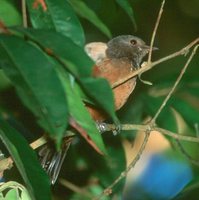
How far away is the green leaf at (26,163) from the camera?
1.53 metres

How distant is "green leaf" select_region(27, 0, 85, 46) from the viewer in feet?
5.57

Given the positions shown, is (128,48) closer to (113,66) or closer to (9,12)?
(113,66)

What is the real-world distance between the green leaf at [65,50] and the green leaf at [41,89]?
32mm

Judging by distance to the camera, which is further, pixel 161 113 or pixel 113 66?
pixel 113 66

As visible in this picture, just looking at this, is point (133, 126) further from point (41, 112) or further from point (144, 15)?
point (144, 15)

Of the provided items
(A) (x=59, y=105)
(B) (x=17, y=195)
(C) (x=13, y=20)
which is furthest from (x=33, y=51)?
(C) (x=13, y=20)

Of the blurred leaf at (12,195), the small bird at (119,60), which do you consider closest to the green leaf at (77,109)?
the blurred leaf at (12,195)

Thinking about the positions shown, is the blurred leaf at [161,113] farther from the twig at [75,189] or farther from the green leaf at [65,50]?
the green leaf at [65,50]

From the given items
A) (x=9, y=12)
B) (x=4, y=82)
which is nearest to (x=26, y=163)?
(x=9, y=12)

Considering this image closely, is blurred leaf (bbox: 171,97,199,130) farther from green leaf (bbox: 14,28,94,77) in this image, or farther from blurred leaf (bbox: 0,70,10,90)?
green leaf (bbox: 14,28,94,77)

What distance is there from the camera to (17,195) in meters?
1.75

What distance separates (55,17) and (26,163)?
0.42m

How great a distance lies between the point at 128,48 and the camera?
12.7 feet

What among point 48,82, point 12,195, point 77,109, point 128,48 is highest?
point 48,82
